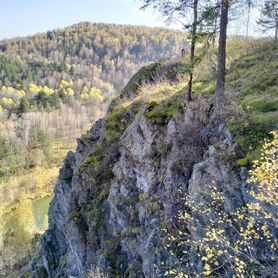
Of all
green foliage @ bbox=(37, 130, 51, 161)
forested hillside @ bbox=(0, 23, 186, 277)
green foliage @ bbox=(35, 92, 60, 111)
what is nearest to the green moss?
forested hillside @ bbox=(0, 23, 186, 277)

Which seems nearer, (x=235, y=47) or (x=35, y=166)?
(x=235, y=47)

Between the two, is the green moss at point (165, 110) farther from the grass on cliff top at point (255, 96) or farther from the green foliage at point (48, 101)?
the green foliage at point (48, 101)

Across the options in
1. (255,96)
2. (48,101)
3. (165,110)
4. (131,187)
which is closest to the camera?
(255,96)

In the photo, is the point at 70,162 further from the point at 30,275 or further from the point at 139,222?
the point at 139,222

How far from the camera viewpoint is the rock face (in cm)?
1558

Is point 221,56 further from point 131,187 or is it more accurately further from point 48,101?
point 48,101

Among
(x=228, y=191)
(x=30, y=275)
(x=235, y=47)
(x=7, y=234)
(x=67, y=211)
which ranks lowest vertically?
(x=7, y=234)

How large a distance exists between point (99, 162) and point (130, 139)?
3.51 m

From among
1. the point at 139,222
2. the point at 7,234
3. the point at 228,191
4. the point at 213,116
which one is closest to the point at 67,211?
the point at 139,222

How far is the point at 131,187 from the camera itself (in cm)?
1947

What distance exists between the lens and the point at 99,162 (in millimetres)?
22984

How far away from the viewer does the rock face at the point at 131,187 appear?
15.6 meters

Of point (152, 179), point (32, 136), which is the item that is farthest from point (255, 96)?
point (32, 136)

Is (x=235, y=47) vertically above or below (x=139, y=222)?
above
